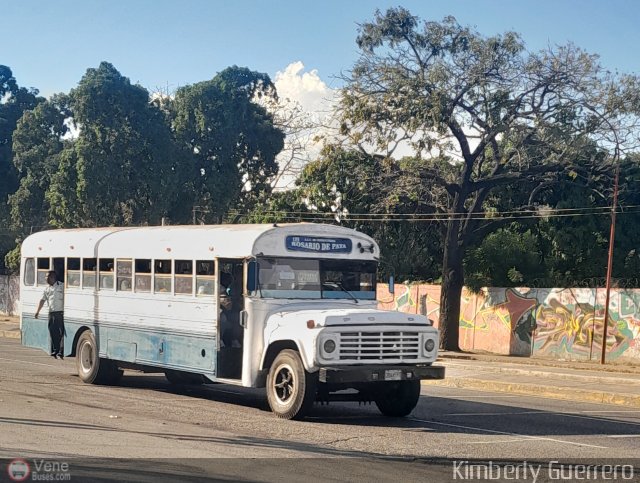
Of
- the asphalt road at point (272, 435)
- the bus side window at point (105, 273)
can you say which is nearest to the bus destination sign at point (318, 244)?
the asphalt road at point (272, 435)

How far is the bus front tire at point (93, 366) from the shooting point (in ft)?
58.7

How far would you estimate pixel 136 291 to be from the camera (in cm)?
1708

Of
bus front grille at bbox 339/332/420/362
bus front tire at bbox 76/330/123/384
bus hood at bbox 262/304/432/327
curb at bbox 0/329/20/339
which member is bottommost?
curb at bbox 0/329/20/339

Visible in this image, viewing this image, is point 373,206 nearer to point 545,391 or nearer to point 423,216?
point 423,216

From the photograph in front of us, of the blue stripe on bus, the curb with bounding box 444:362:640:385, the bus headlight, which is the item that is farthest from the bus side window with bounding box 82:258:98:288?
the curb with bounding box 444:362:640:385

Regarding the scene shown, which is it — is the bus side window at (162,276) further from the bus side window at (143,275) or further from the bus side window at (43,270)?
the bus side window at (43,270)

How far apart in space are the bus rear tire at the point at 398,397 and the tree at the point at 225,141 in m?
38.5

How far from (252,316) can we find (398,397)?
2.40 metres

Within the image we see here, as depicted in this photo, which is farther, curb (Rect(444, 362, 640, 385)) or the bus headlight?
curb (Rect(444, 362, 640, 385))

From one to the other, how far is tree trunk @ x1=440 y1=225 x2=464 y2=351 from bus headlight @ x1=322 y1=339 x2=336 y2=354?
25.8 m

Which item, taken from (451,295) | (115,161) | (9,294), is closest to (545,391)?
(451,295)

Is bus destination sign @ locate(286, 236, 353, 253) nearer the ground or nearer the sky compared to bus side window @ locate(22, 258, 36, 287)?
nearer the sky

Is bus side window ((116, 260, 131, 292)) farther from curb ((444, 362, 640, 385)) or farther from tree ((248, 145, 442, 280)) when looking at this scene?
tree ((248, 145, 442, 280))

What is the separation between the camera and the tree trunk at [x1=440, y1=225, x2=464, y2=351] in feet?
125
